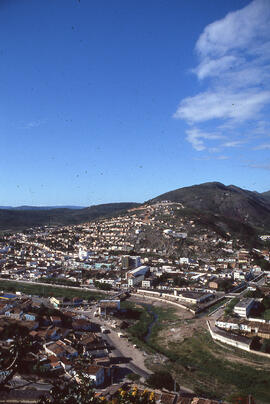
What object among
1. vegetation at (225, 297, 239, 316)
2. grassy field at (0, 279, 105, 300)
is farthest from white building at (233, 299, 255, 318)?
grassy field at (0, 279, 105, 300)

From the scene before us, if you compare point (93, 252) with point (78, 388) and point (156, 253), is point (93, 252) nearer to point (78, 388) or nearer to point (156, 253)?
point (156, 253)

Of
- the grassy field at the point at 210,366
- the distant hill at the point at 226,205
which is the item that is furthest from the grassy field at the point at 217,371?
the distant hill at the point at 226,205

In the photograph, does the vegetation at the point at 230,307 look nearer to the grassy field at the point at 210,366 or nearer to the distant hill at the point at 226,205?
the grassy field at the point at 210,366

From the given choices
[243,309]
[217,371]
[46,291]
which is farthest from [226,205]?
[217,371]

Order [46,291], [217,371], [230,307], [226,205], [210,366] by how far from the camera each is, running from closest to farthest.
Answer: [217,371]
[210,366]
[230,307]
[46,291]
[226,205]

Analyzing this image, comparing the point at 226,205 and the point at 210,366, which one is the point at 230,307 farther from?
the point at 226,205

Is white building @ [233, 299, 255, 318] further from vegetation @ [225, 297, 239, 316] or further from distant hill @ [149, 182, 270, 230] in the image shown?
distant hill @ [149, 182, 270, 230]
